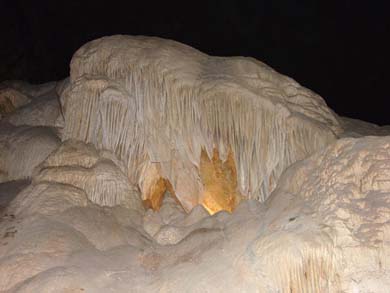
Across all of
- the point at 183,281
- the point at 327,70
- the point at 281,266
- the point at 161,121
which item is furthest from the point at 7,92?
the point at 327,70

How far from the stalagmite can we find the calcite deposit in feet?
0.07

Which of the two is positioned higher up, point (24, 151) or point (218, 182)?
point (218, 182)

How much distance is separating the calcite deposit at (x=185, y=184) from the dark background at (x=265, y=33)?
6.86 m

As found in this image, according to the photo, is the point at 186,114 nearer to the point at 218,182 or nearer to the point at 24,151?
the point at 218,182

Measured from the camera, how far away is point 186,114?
23.2 feet

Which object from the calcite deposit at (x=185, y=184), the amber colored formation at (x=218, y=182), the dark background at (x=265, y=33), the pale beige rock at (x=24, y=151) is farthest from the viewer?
the dark background at (x=265, y=33)

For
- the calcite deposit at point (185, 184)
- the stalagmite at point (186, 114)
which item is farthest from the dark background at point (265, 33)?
the stalagmite at point (186, 114)

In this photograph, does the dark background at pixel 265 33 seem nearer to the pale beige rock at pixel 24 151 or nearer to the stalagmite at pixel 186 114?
the pale beige rock at pixel 24 151

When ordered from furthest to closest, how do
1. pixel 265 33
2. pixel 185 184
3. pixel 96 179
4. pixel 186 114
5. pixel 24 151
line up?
1. pixel 265 33
2. pixel 24 151
3. pixel 185 184
4. pixel 186 114
5. pixel 96 179

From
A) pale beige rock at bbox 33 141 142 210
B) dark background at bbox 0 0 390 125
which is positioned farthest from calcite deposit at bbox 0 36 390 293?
dark background at bbox 0 0 390 125

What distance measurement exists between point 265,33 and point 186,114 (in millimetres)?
9456

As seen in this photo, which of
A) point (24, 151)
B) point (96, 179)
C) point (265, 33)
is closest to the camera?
point (96, 179)

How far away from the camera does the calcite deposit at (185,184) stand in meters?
4.25

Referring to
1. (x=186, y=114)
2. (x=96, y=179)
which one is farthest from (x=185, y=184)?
(x=96, y=179)
